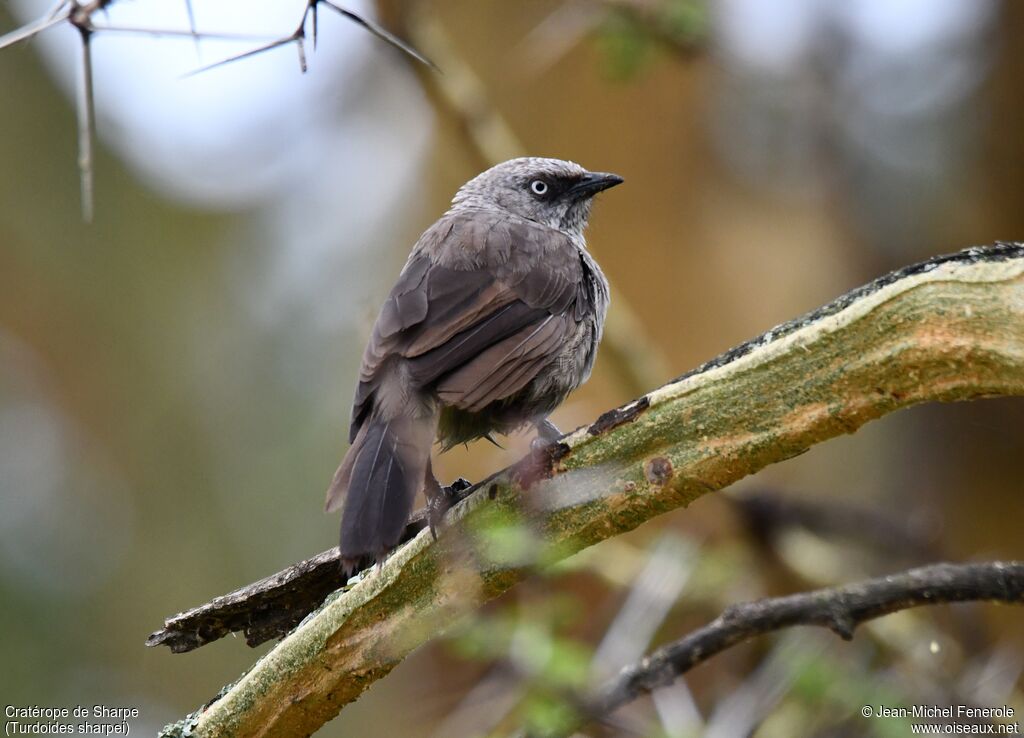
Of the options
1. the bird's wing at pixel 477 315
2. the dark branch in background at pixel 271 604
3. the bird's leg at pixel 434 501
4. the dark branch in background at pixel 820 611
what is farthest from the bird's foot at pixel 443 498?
the dark branch in background at pixel 820 611

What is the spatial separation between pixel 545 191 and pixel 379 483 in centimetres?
250

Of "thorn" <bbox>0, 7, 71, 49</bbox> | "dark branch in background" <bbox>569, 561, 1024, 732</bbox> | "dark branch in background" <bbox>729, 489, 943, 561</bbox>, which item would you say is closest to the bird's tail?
"dark branch in background" <bbox>569, 561, 1024, 732</bbox>

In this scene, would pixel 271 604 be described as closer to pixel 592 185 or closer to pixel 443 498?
pixel 443 498

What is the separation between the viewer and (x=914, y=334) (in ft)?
7.16

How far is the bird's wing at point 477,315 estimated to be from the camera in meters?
3.73

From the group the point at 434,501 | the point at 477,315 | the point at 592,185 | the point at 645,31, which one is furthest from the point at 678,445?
the point at 645,31

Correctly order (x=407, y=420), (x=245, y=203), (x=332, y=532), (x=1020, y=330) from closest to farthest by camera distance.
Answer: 1. (x=1020, y=330)
2. (x=407, y=420)
3. (x=332, y=532)
4. (x=245, y=203)

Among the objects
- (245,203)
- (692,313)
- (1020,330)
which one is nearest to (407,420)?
(1020,330)

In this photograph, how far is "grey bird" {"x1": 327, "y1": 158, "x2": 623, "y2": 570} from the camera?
11.2ft

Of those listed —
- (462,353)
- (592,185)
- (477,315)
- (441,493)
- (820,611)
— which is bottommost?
(820,611)

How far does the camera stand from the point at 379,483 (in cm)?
325

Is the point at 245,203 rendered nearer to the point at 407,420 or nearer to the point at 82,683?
the point at 82,683

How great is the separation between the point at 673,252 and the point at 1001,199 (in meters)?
2.21

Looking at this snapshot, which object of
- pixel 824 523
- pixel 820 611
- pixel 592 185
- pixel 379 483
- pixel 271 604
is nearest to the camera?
pixel 820 611
